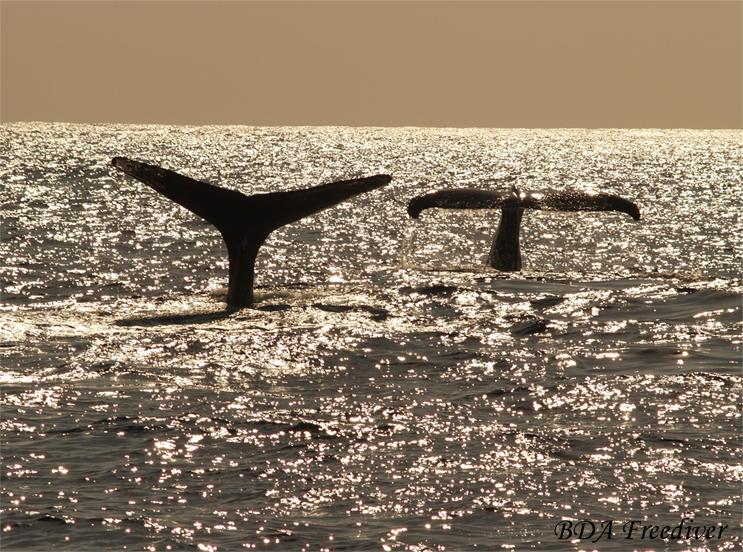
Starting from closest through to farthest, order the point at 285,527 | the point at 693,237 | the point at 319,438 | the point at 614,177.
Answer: the point at 285,527 < the point at 319,438 < the point at 693,237 < the point at 614,177

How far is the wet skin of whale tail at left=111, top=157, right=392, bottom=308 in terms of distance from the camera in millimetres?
25672

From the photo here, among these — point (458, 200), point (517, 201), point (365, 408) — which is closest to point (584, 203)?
point (517, 201)

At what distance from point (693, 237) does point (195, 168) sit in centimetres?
8509

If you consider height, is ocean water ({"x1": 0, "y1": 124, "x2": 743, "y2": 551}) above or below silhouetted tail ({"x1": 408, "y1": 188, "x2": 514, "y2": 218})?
below

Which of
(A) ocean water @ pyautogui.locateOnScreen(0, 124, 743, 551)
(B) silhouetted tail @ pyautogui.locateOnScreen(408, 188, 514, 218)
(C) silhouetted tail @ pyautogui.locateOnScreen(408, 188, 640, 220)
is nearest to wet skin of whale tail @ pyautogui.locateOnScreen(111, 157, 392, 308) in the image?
(A) ocean water @ pyautogui.locateOnScreen(0, 124, 743, 551)

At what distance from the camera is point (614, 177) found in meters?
121

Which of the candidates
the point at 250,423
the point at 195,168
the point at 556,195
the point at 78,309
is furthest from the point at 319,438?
the point at 195,168

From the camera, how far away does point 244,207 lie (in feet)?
86.0

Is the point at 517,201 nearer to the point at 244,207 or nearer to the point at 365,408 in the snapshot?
the point at 244,207

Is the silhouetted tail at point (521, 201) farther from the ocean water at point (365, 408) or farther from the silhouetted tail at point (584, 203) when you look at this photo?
the ocean water at point (365, 408)

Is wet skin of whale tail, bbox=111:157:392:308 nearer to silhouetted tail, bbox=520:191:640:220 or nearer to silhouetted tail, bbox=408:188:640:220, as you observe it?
silhouetted tail, bbox=408:188:640:220

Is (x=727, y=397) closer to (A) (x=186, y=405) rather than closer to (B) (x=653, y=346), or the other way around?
(B) (x=653, y=346)

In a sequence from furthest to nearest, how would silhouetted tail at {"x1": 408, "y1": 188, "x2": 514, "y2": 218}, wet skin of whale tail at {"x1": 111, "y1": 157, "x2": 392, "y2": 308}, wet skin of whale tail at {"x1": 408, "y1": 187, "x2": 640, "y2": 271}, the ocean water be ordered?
wet skin of whale tail at {"x1": 408, "y1": 187, "x2": 640, "y2": 271} → silhouetted tail at {"x1": 408, "y1": 188, "x2": 514, "y2": 218} → wet skin of whale tail at {"x1": 111, "y1": 157, "x2": 392, "y2": 308} → the ocean water

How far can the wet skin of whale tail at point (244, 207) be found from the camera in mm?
25672
